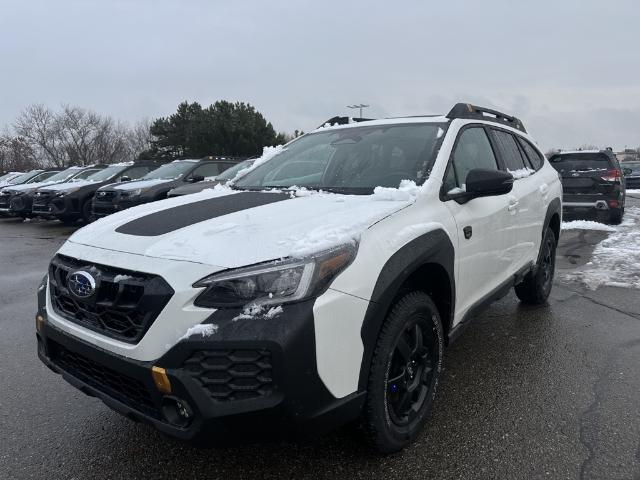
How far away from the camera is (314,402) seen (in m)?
1.92

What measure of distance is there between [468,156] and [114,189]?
9293 millimetres

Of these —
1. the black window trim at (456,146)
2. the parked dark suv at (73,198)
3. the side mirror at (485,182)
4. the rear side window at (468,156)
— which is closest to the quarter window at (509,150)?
the black window trim at (456,146)

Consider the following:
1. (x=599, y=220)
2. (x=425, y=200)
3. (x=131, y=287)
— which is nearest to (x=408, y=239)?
(x=425, y=200)

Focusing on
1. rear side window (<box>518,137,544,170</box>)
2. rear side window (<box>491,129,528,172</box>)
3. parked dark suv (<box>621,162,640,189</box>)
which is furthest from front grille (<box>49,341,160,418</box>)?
parked dark suv (<box>621,162,640,189</box>)

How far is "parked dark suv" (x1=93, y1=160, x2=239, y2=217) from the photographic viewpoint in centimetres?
1036

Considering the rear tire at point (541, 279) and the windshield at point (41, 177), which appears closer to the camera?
the rear tire at point (541, 279)

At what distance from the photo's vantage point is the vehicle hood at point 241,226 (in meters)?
2.03

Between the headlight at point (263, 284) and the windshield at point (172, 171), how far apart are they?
977 cm

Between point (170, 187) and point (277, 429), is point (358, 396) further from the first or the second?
point (170, 187)

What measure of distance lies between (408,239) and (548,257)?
10.6 feet

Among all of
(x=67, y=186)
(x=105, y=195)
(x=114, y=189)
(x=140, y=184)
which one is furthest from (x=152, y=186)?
(x=67, y=186)

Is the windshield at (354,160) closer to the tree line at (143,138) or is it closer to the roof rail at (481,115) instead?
the roof rail at (481,115)

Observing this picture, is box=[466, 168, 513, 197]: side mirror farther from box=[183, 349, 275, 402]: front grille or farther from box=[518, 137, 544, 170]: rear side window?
box=[518, 137, 544, 170]: rear side window

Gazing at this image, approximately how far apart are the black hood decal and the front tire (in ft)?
3.29
